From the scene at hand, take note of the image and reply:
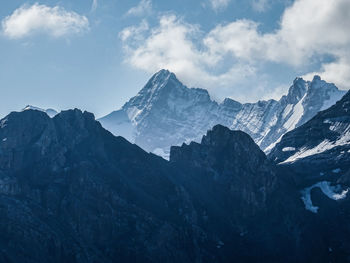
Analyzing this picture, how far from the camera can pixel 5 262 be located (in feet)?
654
